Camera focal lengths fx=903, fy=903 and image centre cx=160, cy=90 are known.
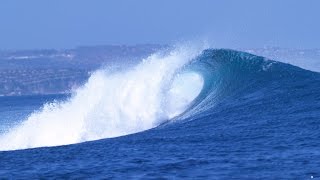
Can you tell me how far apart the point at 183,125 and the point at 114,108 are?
10.9 metres

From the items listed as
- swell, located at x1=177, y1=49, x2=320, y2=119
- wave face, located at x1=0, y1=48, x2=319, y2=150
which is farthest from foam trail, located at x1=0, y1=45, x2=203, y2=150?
swell, located at x1=177, y1=49, x2=320, y2=119

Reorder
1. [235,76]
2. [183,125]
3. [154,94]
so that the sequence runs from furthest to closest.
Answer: [154,94]
[235,76]
[183,125]

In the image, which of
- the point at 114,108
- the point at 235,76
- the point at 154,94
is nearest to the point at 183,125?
the point at 235,76

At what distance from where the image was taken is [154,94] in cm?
3628

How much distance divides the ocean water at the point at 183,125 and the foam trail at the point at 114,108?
0.05m

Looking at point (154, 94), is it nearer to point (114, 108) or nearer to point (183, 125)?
point (114, 108)

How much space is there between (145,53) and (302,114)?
127m

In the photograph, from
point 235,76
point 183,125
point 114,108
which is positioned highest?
point 235,76

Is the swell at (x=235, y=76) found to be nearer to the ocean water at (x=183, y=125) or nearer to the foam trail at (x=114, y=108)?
the ocean water at (x=183, y=125)

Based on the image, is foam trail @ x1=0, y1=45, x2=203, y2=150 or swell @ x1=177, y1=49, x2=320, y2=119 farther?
foam trail @ x1=0, y1=45, x2=203, y2=150

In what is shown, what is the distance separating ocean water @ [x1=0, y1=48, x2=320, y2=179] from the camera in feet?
54.1

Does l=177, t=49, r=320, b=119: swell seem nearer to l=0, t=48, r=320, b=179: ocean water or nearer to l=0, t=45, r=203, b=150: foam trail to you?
l=0, t=48, r=320, b=179: ocean water

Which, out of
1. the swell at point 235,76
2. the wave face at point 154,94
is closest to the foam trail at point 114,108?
the wave face at point 154,94

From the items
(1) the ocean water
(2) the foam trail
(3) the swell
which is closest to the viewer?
(1) the ocean water
